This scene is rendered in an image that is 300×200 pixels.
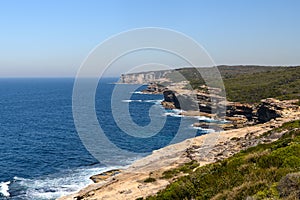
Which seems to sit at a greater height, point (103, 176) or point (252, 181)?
point (252, 181)

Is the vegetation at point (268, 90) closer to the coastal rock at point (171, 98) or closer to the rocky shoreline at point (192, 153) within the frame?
the rocky shoreline at point (192, 153)

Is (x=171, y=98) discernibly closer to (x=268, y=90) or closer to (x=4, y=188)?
(x=268, y=90)

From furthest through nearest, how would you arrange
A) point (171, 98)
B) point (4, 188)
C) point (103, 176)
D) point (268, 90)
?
1. point (171, 98)
2. point (268, 90)
3. point (103, 176)
4. point (4, 188)

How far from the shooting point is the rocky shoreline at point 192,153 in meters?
25.1

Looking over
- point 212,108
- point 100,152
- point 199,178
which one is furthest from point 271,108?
point 199,178

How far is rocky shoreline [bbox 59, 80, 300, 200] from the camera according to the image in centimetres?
2507

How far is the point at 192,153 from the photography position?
34.5m

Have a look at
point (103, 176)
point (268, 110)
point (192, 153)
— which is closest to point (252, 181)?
point (192, 153)

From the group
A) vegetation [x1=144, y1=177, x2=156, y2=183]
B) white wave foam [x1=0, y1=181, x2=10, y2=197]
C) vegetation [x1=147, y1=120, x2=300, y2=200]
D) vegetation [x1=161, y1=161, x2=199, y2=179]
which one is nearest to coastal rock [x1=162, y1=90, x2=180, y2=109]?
white wave foam [x1=0, y1=181, x2=10, y2=197]

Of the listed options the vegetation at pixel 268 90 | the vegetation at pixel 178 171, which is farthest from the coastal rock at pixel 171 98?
the vegetation at pixel 178 171

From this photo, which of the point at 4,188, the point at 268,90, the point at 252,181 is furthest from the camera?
the point at 268,90

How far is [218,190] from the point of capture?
1265cm

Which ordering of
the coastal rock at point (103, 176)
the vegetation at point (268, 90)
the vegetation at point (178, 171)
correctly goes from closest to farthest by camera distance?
the vegetation at point (178, 171) < the coastal rock at point (103, 176) < the vegetation at point (268, 90)

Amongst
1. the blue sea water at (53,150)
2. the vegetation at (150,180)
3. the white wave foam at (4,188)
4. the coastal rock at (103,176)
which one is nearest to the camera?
the vegetation at (150,180)
